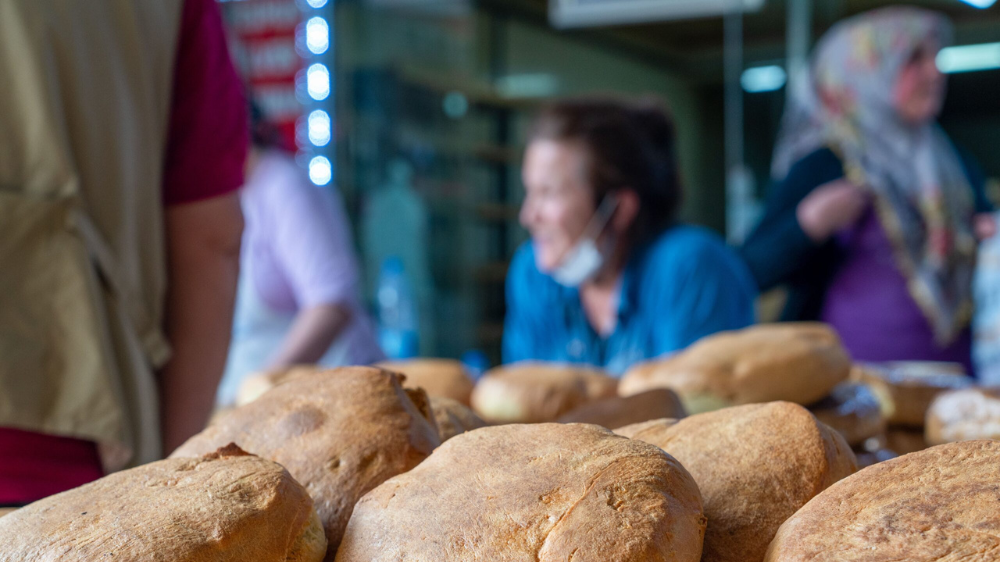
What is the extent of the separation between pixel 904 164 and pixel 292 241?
6.36 ft

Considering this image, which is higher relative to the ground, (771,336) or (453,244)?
(771,336)

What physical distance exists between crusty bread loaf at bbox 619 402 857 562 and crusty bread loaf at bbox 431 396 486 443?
7.9 inches

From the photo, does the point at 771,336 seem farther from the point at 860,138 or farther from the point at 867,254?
the point at 860,138

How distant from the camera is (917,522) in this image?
441 millimetres

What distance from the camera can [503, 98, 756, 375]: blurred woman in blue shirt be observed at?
2391mm

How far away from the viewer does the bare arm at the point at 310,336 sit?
2.53 metres

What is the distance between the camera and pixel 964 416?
115cm

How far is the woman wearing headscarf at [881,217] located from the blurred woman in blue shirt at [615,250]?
22 cm

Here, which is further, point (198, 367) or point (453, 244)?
point (453, 244)

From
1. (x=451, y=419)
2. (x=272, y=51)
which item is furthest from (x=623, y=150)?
(x=272, y=51)

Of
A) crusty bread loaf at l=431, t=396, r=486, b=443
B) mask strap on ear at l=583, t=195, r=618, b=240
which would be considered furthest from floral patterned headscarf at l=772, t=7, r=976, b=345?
crusty bread loaf at l=431, t=396, r=486, b=443

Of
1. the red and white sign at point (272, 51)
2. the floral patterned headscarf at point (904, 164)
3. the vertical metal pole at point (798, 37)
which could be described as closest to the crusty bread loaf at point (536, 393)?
the floral patterned headscarf at point (904, 164)

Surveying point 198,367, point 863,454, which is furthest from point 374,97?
point 863,454

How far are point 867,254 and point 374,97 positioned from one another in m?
4.41
